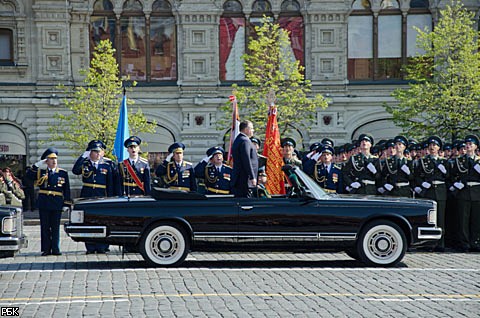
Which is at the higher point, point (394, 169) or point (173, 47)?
point (173, 47)

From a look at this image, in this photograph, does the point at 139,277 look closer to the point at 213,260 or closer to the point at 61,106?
the point at 213,260

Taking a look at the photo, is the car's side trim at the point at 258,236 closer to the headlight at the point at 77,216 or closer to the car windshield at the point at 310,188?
the car windshield at the point at 310,188

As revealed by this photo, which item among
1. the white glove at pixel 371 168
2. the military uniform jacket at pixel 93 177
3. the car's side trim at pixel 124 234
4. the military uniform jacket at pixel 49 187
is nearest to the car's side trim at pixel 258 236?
the car's side trim at pixel 124 234

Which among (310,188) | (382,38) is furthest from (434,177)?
(382,38)

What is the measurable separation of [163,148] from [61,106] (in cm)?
468

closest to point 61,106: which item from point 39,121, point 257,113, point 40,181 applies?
point 39,121

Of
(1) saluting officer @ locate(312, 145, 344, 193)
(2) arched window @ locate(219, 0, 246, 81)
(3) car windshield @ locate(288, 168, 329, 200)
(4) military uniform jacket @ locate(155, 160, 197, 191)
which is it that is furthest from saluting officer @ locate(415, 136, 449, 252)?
(2) arched window @ locate(219, 0, 246, 81)

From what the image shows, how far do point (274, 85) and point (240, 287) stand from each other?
24.2 metres

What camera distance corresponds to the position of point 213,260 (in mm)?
14297

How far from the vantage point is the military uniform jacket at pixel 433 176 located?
1675 centimetres

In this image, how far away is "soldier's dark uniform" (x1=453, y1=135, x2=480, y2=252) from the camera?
1662 centimetres

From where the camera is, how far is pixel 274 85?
114 ft

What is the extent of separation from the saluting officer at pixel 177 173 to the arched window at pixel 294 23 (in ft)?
74.1

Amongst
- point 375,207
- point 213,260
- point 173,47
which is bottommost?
point 213,260
